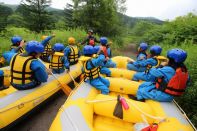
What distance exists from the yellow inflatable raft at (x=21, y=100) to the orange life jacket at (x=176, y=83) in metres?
2.71

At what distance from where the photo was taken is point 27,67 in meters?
4.20

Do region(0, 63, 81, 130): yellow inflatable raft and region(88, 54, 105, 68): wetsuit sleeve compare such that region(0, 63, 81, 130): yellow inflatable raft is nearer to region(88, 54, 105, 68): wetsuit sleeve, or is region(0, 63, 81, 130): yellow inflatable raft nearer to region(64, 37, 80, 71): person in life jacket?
region(88, 54, 105, 68): wetsuit sleeve

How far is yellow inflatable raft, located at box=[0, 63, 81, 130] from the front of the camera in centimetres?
367

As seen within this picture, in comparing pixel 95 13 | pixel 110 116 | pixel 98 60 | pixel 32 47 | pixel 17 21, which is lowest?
pixel 110 116

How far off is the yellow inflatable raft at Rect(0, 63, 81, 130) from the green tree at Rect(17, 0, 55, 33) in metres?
18.4

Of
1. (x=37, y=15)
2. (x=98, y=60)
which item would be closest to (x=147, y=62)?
(x=98, y=60)

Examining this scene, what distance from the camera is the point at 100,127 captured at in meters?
3.50

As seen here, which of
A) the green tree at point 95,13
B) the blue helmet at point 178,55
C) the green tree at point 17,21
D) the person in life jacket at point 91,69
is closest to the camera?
the blue helmet at point 178,55

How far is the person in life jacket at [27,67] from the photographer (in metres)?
4.17

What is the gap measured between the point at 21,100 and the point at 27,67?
0.69 m

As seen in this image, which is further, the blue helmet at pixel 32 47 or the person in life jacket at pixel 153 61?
the person in life jacket at pixel 153 61

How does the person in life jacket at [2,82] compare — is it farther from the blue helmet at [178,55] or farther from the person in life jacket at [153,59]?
the blue helmet at [178,55]

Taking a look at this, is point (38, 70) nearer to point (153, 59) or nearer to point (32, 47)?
point (32, 47)

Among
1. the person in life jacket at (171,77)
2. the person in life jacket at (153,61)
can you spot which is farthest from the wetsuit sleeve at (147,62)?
the person in life jacket at (171,77)
